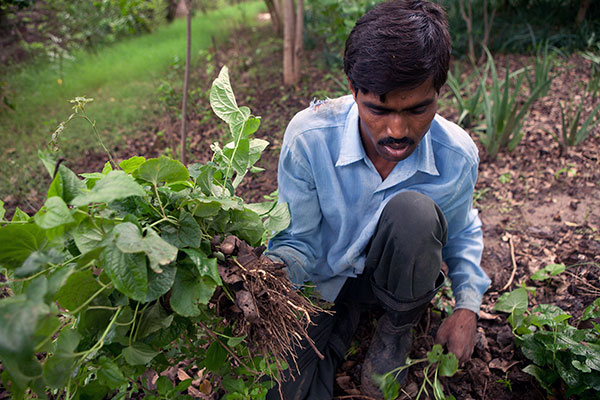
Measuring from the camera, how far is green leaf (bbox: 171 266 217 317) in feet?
3.00

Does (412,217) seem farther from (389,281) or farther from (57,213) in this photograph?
(57,213)

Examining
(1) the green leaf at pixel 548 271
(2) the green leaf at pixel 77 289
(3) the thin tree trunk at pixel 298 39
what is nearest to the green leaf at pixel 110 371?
(2) the green leaf at pixel 77 289

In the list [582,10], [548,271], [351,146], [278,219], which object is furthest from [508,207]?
[582,10]

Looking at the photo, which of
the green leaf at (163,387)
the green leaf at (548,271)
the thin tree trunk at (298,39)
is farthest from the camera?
the thin tree trunk at (298,39)

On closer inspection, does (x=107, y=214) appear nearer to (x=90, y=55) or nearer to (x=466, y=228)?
(x=466, y=228)

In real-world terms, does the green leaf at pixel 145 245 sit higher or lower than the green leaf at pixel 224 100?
lower

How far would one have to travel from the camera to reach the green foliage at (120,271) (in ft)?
2.46

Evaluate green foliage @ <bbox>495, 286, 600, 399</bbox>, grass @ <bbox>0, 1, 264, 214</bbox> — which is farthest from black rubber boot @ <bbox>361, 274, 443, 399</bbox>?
grass @ <bbox>0, 1, 264, 214</bbox>

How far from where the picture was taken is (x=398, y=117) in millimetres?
1263

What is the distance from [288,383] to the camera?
1.49 meters

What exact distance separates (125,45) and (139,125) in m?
2.59

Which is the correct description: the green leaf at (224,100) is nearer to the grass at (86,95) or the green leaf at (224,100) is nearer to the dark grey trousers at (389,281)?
the dark grey trousers at (389,281)

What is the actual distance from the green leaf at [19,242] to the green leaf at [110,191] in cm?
14

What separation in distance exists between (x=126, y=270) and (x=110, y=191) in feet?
0.55
